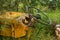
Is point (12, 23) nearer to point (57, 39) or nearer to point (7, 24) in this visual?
point (7, 24)

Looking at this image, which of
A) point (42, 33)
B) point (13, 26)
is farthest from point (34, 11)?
point (13, 26)

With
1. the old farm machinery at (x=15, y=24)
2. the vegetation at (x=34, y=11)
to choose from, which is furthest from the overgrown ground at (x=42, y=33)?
the old farm machinery at (x=15, y=24)

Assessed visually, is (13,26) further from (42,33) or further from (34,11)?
(34,11)

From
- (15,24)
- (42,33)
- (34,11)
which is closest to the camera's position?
(15,24)

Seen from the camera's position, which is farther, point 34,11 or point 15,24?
point 34,11

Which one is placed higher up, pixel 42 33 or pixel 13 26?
pixel 13 26

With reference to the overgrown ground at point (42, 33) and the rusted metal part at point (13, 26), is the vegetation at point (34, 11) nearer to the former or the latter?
the overgrown ground at point (42, 33)

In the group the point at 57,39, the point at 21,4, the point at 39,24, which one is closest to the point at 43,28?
the point at 39,24

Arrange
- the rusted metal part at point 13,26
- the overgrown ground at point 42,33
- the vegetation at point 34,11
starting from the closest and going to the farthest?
the rusted metal part at point 13,26
the vegetation at point 34,11
the overgrown ground at point 42,33

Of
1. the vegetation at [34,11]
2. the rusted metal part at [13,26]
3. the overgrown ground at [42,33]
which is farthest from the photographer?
the overgrown ground at [42,33]

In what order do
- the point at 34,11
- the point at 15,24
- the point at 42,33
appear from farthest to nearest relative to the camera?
the point at 34,11, the point at 42,33, the point at 15,24

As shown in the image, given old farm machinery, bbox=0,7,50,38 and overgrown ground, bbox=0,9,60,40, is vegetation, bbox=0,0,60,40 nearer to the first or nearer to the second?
overgrown ground, bbox=0,9,60,40

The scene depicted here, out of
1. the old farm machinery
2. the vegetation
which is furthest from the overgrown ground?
the old farm machinery
